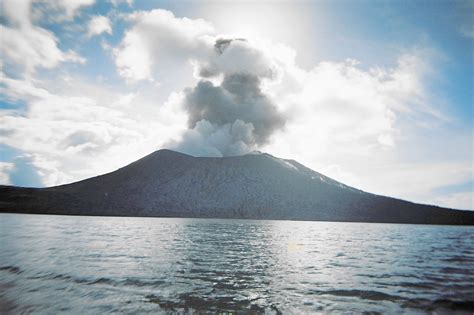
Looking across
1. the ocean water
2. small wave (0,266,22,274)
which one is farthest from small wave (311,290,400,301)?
small wave (0,266,22,274)

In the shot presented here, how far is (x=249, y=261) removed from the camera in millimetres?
24281

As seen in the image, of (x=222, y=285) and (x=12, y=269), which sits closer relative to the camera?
(x=222, y=285)

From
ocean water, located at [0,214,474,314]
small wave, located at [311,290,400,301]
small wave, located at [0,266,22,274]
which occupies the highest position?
small wave, located at [311,290,400,301]

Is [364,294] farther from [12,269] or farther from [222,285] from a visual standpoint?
[12,269]

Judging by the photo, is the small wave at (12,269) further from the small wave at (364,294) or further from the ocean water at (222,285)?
the small wave at (364,294)

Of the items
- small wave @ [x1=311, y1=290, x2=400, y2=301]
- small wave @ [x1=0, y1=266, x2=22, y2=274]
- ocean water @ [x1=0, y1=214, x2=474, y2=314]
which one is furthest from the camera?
small wave @ [x1=0, y1=266, x2=22, y2=274]

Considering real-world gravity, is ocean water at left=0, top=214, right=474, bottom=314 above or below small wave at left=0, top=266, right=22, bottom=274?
above

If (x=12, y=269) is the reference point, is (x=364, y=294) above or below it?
above

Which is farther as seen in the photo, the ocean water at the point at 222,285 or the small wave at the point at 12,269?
the small wave at the point at 12,269

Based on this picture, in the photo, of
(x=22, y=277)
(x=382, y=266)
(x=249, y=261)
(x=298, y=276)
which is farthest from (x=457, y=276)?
(x=22, y=277)

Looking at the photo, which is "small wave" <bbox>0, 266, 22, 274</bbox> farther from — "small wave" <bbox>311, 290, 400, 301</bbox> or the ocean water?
"small wave" <bbox>311, 290, 400, 301</bbox>

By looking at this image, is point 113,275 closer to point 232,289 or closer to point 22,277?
point 22,277

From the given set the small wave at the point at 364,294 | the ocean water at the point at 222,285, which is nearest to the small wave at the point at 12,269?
the ocean water at the point at 222,285

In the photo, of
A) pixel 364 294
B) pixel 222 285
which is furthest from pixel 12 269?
pixel 364 294
